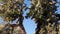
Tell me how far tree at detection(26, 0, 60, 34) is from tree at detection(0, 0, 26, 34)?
39.5 inches

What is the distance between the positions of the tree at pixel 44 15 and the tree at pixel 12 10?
100 cm

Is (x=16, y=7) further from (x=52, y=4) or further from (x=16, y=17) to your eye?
(x=52, y=4)

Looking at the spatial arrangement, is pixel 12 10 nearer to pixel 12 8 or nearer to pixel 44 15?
pixel 12 8

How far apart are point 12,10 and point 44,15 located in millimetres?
3623

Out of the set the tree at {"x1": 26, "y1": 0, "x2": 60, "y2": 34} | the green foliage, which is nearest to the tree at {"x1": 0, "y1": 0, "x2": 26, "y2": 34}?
the green foliage

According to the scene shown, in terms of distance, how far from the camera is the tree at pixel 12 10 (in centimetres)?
2908

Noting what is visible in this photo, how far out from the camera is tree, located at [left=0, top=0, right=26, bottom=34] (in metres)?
29.1

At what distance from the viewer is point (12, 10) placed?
1148 inches

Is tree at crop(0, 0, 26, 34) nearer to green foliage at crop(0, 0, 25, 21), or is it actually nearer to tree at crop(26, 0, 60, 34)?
green foliage at crop(0, 0, 25, 21)

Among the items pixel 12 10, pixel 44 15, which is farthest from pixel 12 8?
pixel 44 15

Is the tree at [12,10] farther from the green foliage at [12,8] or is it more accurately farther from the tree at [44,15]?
the tree at [44,15]

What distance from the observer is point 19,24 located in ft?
98.0

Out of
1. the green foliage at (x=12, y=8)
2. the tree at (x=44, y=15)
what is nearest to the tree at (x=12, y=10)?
the green foliage at (x=12, y=8)

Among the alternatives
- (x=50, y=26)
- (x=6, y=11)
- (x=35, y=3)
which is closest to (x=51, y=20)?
(x=50, y=26)
